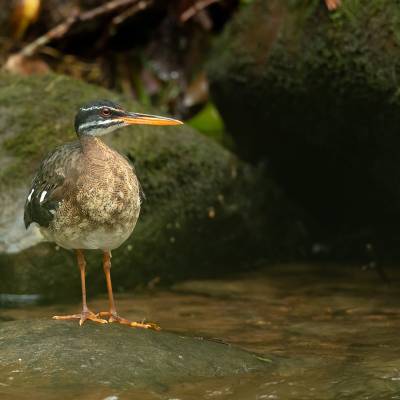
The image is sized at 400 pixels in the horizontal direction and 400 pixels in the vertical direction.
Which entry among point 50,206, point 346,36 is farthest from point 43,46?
point 50,206

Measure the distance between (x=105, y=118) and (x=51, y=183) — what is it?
568 millimetres

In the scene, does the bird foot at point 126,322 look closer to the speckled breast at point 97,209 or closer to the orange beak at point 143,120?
the speckled breast at point 97,209

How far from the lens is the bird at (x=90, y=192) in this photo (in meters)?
6.08

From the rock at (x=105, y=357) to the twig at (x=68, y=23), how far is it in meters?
5.72

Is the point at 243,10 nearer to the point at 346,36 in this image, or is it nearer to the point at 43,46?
the point at 346,36

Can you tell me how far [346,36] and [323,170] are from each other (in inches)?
74.6

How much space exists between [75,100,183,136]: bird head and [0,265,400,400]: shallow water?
158 centimetres

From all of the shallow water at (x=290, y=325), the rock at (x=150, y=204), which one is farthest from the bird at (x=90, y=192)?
the rock at (x=150, y=204)

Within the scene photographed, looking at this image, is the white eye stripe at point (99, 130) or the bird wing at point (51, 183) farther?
the white eye stripe at point (99, 130)

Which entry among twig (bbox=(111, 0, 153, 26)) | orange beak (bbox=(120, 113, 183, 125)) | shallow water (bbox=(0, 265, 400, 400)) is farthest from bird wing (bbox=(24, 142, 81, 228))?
twig (bbox=(111, 0, 153, 26))

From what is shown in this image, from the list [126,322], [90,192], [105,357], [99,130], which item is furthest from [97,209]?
[105,357]

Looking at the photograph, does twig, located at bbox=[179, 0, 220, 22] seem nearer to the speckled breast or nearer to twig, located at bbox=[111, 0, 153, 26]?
twig, located at bbox=[111, 0, 153, 26]

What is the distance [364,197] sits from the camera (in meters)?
9.40

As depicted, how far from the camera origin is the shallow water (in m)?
5.24
